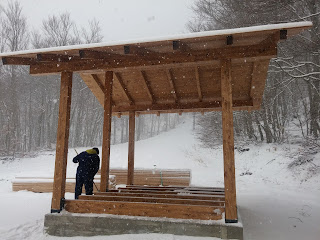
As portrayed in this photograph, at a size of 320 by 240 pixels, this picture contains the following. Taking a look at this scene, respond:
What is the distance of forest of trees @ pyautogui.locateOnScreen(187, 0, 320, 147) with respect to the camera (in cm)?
912

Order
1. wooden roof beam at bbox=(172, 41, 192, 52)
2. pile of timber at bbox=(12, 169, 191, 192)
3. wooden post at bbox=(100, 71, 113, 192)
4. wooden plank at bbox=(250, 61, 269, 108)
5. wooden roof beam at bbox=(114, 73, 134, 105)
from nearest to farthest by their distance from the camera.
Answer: wooden roof beam at bbox=(172, 41, 192, 52) < wooden plank at bbox=(250, 61, 269, 108) < wooden post at bbox=(100, 71, 113, 192) < wooden roof beam at bbox=(114, 73, 134, 105) < pile of timber at bbox=(12, 169, 191, 192)

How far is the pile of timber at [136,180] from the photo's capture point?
9781mm

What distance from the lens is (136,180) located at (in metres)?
11.4

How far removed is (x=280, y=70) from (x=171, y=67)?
309 inches

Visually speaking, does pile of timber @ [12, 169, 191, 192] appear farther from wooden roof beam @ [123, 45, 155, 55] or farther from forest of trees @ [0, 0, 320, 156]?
wooden roof beam @ [123, 45, 155, 55]

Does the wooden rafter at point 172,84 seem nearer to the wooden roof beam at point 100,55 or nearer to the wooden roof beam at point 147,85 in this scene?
the wooden roof beam at point 147,85

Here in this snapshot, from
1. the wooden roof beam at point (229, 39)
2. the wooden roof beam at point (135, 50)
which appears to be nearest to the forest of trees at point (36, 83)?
the wooden roof beam at point (135, 50)

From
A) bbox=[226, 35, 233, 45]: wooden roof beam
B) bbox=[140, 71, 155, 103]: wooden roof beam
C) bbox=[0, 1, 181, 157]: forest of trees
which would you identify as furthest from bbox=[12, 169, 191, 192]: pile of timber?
bbox=[0, 1, 181, 157]: forest of trees

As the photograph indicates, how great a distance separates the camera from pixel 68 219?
16.3 ft

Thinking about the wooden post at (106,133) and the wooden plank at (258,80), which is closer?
the wooden plank at (258,80)

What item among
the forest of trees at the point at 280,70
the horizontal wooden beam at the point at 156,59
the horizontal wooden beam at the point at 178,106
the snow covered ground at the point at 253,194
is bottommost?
the snow covered ground at the point at 253,194

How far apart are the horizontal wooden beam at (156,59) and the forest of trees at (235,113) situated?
13.3 ft

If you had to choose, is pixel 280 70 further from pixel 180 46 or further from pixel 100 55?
pixel 100 55

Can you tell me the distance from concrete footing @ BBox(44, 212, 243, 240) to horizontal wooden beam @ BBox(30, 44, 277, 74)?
322cm
